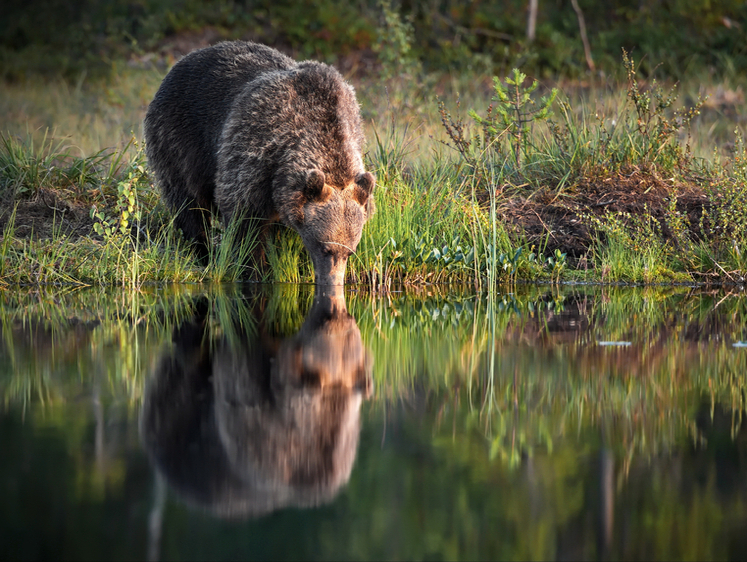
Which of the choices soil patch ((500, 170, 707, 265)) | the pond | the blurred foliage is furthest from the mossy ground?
the blurred foliage

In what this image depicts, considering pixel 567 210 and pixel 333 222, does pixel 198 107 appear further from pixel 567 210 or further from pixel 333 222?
pixel 567 210

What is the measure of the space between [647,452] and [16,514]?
238 centimetres

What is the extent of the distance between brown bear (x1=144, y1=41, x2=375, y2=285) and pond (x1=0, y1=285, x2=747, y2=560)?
66.1 inches

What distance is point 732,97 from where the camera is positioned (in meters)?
16.8

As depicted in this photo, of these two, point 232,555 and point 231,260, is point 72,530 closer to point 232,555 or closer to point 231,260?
point 232,555

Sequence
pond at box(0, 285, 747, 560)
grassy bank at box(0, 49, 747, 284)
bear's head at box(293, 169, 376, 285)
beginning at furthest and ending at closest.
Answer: grassy bank at box(0, 49, 747, 284) < bear's head at box(293, 169, 376, 285) < pond at box(0, 285, 747, 560)

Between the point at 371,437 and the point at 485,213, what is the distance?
5.61m

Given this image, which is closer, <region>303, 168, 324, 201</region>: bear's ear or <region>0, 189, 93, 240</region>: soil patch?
<region>303, 168, 324, 201</region>: bear's ear

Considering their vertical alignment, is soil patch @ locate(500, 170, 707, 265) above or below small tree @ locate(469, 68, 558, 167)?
below

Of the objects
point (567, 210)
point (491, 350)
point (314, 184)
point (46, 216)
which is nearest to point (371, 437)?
point (491, 350)

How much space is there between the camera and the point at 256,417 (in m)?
3.88

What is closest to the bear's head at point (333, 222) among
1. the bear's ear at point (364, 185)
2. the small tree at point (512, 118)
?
the bear's ear at point (364, 185)

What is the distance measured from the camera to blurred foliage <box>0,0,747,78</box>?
22359 millimetres

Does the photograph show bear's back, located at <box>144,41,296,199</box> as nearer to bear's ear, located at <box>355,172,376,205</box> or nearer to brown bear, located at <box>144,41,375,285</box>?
brown bear, located at <box>144,41,375,285</box>
